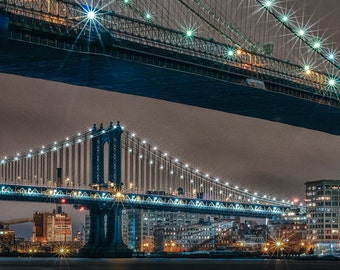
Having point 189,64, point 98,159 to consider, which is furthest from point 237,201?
point 189,64

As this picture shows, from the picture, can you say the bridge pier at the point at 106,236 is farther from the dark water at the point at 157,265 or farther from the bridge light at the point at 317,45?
the bridge light at the point at 317,45

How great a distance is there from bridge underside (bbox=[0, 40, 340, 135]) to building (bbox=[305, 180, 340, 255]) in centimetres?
4737

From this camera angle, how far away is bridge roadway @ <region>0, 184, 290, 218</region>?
89125 mm

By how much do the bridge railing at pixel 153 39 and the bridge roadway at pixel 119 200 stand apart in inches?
1395

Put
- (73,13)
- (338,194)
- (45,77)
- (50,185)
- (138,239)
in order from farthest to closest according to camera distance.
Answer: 1. (138,239)
2. (338,194)
3. (50,185)
4. (45,77)
5. (73,13)

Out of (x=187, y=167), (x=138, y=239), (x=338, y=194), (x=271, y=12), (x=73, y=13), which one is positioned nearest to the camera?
(x=73, y=13)

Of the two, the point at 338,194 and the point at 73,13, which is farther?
the point at 338,194

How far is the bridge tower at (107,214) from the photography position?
303 feet

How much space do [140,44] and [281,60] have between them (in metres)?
13.1

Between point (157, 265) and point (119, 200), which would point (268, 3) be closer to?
point (157, 265)

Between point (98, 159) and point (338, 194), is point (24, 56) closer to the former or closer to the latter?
point (98, 159)

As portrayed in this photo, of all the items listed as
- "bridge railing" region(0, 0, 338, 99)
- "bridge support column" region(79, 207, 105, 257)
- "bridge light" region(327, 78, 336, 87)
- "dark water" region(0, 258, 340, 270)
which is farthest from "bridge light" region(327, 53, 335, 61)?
"bridge support column" region(79, 207, 105, 257)

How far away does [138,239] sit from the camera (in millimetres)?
172875

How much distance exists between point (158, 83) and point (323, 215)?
217 feet
